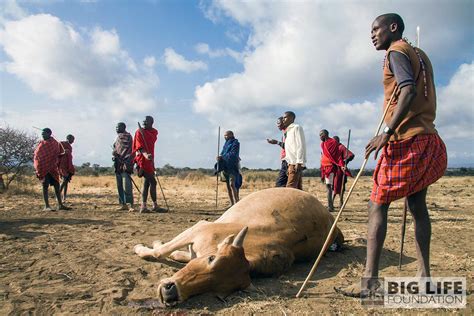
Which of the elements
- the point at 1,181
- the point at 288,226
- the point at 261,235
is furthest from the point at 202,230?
the point at 1,181

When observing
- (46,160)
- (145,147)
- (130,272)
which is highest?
(145,147)

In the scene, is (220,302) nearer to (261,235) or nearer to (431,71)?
(261,235)

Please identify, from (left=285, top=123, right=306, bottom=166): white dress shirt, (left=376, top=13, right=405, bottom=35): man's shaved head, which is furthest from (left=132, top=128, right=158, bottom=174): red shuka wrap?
(left=376, top=13, right=405, bottom=35): man's shaved head

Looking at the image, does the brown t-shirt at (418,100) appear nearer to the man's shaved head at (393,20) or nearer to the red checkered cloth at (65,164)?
the man's shaved head at (393,20)

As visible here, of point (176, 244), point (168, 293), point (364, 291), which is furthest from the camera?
point (176, 244)

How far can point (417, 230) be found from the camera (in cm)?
348

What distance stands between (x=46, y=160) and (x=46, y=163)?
8cm

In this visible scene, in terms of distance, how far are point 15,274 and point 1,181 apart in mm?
12829

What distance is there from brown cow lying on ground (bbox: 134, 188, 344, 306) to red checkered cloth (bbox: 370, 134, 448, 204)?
4.28 ft

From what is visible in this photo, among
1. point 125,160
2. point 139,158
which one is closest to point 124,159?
point 125,160

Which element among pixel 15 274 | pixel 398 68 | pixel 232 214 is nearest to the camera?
pixel 398 68

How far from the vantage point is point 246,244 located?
400 cm

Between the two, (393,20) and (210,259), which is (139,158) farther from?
(393,20)

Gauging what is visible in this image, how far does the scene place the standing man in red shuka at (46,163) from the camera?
9867 millimetres
